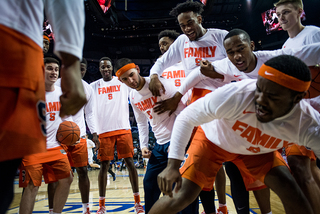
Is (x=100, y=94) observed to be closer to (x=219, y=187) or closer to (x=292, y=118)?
(x=219, y=187)

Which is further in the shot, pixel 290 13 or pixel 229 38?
pixel 290 13

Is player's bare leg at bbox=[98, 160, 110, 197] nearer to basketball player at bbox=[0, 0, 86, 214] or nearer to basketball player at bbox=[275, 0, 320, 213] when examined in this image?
basketball player at bbox=[275, 0, 320, 213]

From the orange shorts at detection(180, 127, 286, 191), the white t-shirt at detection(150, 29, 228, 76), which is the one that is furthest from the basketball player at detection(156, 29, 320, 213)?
the orange shorts at detection(180, 127, 286, 191)

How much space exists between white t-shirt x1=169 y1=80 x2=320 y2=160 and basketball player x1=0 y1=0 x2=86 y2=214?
0.99 meters

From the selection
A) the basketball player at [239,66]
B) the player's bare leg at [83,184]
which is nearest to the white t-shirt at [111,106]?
the player's bare leg at [83,184]

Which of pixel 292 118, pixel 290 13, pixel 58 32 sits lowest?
pixel 292 118

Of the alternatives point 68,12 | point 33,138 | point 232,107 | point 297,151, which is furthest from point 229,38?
point 33,138

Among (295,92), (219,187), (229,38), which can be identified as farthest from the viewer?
(219,187)

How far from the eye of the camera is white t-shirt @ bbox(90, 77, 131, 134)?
4544 mm

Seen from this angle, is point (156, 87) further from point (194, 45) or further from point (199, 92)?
point (194, 45)

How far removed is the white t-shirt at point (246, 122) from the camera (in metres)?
1.67

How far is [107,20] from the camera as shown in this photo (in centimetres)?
1103

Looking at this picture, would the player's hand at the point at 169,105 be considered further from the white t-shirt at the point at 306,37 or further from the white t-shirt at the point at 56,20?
the white t-shirt at the point at 56,20

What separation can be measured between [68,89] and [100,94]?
395cm
